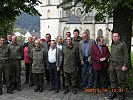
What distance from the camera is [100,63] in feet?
33.4

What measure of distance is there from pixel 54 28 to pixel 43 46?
8673 cm

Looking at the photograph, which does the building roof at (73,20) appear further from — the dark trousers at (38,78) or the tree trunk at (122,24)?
the dark trousers at (38,78)

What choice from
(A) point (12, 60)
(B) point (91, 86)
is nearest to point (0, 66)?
(A) point (12, 60)

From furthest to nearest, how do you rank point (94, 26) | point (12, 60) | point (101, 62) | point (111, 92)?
1. point (94, 26)
2. point (12, 60)
3. point (101, 62)
4. point (111, 92)

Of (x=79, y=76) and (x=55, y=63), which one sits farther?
(x=79, y=76)

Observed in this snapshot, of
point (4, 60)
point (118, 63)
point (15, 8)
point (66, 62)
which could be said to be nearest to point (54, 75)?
point (66, 62)

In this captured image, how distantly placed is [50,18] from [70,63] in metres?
90.3

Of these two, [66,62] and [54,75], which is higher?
[66,62]

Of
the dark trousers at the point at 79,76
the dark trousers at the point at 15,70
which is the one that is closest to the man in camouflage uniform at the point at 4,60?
the dark trousers at the point at 15,70

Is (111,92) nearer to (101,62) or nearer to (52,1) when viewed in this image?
(101,62)

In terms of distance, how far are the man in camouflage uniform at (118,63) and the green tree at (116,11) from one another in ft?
3.72

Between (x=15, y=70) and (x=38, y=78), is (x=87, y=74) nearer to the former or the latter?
(x=38, y=78)

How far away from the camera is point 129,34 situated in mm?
11648

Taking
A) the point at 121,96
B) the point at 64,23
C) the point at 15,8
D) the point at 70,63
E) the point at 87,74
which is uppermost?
the point at 64,23
